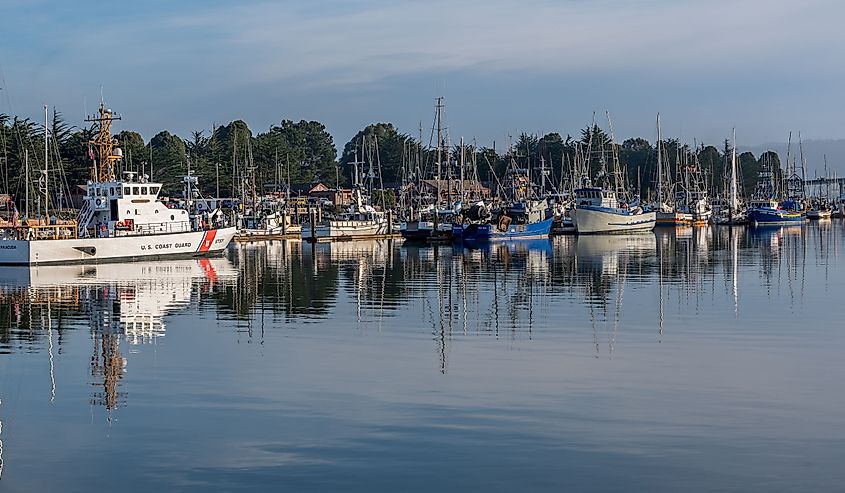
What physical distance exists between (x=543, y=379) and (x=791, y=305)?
15994 mm

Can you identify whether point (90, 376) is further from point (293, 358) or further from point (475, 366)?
point (475, 366)

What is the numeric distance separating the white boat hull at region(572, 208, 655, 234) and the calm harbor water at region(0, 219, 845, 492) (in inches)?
2371

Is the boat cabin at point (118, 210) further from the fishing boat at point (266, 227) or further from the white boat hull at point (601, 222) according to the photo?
the white boat hull at point (601, 222)

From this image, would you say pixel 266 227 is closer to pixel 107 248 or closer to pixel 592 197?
pixel 592 197

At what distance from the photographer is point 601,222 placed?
102625 millimetres

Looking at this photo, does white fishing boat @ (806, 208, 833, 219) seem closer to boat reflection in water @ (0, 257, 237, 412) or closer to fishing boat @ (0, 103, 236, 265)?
fishing boat @ (0, 103, 236, 265)

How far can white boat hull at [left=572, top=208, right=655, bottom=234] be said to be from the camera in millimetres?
101562

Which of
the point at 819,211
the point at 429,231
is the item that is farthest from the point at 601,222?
the point at 819,211

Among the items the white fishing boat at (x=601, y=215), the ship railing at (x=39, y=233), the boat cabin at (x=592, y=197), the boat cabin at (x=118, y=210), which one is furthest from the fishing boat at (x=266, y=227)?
the ship railing at (x=39, y=233)

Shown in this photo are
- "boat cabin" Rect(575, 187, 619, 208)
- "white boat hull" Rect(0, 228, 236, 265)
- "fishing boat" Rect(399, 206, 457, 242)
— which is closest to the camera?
"white boat hull" Rect(0, 228, 236, 265)

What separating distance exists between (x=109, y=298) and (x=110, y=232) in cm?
2389

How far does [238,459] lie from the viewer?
14.8 meters

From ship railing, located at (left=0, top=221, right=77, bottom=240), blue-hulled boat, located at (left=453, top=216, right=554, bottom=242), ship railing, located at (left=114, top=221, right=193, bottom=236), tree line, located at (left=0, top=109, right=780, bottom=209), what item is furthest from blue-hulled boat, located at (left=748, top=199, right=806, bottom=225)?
ship railing, located at (left=0, top=221, right=77, bottom=240)

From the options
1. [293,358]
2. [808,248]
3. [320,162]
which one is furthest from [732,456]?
[320,162]
